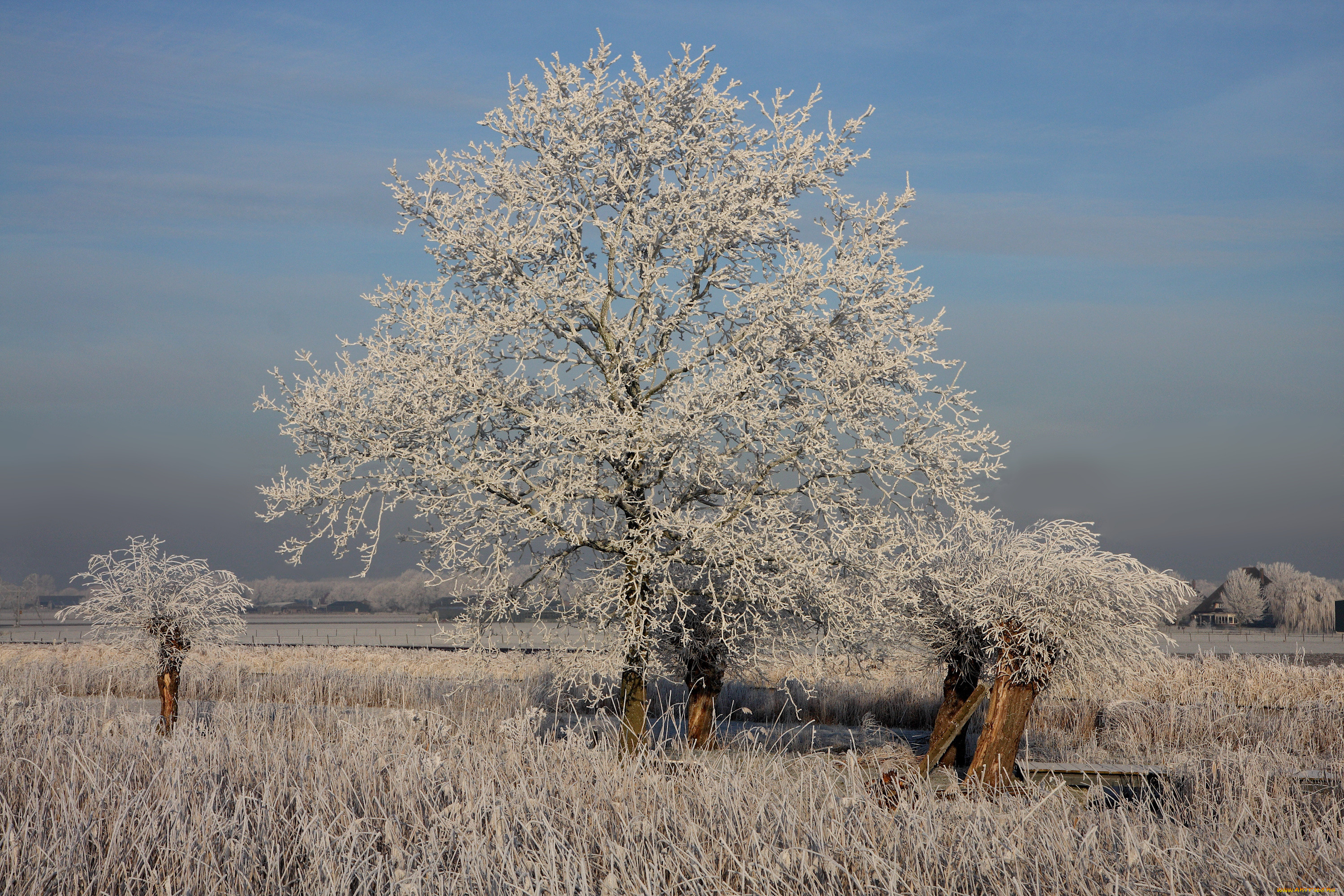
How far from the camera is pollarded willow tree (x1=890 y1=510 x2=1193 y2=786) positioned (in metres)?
9.17

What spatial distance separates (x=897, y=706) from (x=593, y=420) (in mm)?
9699

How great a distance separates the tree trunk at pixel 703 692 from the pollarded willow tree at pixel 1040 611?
3.05m

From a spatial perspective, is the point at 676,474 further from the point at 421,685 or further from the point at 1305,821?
the point at 421,685

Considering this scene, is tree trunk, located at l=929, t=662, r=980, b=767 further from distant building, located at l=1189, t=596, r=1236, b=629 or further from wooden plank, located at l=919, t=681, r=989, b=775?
distant building, located at l=1189, t=596, r=1236, b=629

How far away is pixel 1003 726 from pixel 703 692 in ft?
14.4

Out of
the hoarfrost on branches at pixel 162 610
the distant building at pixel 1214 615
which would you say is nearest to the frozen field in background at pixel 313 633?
the hoarfrost on branches at pixel 162 610

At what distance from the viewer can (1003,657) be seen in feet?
30.6

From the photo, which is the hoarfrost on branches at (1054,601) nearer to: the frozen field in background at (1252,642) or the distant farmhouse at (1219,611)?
the frozen field in background at (1252,642)

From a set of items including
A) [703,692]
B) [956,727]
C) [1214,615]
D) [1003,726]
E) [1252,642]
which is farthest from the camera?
[1214,615]

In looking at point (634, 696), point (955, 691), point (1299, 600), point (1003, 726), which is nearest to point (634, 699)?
point (634, 696)

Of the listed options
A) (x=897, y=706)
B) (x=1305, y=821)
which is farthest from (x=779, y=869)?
(x=897, y=706)

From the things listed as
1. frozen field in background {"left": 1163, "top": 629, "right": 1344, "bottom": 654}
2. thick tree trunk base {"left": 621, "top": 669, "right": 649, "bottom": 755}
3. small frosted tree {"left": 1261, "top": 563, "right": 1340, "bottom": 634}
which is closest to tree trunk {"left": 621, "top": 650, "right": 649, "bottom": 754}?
thick tree trunk base {"left": 621, "top": 669, "right": 649, "bottom": 755}

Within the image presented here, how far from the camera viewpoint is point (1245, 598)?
176ft

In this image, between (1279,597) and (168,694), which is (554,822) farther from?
(1279,597)
